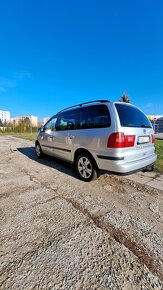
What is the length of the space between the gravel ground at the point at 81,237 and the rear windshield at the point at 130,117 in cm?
136

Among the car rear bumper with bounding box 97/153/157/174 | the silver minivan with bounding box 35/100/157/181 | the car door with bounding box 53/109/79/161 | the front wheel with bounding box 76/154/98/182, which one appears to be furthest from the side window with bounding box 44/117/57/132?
the car rear bumper with bounding box 97/153/157/174

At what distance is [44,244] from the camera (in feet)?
5.57

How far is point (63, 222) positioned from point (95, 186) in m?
1.31

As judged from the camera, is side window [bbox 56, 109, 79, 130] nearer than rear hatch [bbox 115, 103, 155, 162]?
No

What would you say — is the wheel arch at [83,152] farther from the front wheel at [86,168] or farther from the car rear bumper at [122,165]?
the car rear bumper at [122,165]

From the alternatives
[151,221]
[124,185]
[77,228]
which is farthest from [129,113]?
[77,228]

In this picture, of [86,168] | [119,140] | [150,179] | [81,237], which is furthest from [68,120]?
[81,237]

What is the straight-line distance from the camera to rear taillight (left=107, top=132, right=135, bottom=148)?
8.63ft

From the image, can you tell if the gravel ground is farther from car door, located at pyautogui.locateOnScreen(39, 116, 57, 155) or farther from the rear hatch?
car door, located at pyautogui.locateOnScreen(39, 116, 57, 155)

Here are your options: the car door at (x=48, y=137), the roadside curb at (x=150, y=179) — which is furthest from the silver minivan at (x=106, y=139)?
the car door at (x=48, y=137)

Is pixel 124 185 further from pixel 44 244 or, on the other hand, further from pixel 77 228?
pixel 44 244

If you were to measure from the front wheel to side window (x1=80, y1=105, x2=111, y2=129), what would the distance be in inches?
28.7

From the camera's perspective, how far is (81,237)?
70.8 inches

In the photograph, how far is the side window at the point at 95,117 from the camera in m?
2.88
